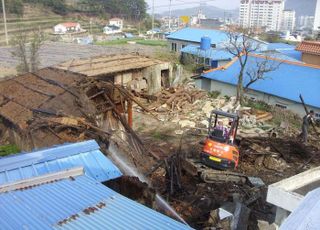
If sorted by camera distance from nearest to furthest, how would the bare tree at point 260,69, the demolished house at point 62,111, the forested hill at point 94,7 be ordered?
the demolished house at point 62,111, the bare tree at point 260,69, the forested hill at point 94,7

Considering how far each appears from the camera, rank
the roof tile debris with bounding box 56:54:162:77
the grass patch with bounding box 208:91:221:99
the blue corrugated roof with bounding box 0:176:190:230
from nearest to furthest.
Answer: the blue corrugated roof with bounding box 0:176:190:230
the roof tile debris with bounding box 56:54:162:77
the grass patch with bounding box 208:91:221:99

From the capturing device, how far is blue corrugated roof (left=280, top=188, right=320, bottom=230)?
15.5ft

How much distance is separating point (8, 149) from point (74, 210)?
26.0 ft

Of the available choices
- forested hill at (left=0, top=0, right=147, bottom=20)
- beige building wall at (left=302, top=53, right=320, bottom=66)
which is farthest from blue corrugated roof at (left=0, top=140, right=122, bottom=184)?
forested hill at (left=0, top=0, right=147, bottom=20)

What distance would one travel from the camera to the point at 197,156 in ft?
51.8

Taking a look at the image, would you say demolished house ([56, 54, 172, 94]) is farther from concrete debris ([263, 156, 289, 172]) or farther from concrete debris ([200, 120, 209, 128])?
concrete debris ([263, 156, 289, 172])

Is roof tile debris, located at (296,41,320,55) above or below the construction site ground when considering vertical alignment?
above

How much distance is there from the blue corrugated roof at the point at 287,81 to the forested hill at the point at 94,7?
66308mm

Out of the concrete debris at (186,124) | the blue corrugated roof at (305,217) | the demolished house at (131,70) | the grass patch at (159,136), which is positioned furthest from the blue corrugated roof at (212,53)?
the blue corrugated roof at (305,217)

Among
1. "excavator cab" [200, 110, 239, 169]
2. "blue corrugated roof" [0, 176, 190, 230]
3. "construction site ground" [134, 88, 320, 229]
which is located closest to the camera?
"blue corrugated roof" [0, 176, 190, 230]

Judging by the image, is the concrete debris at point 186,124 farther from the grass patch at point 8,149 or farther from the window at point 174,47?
the window at point 174,47

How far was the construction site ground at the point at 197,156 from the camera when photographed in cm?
1012

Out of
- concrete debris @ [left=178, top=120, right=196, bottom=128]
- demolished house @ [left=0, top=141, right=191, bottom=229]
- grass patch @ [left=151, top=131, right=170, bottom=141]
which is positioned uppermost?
demolished house @ [left=0, top=141, right=191, bottom=229]

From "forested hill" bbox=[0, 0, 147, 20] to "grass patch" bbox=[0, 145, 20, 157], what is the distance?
74.9 metres
